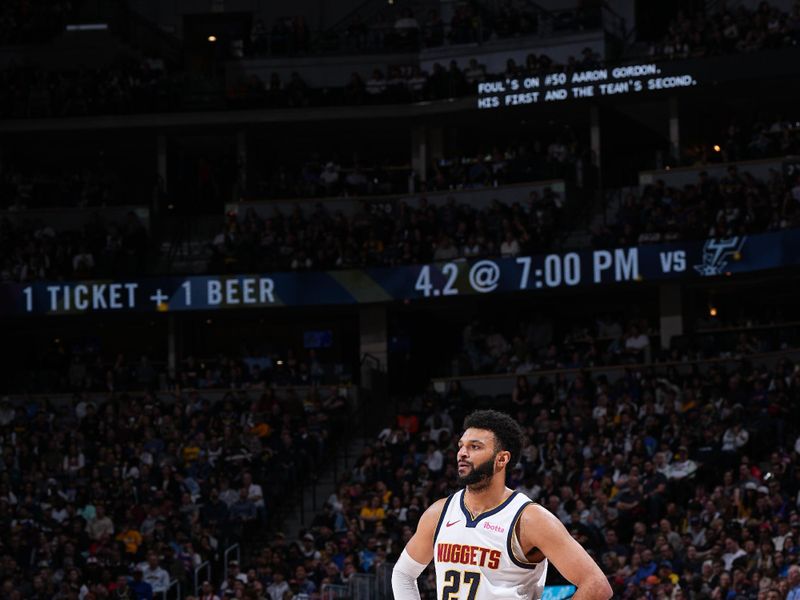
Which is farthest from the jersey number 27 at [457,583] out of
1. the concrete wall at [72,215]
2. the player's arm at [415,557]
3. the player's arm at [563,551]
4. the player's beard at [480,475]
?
the concrete wall at [72,215]

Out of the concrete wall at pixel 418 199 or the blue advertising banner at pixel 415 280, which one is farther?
the concrete wall at pixel 418 199

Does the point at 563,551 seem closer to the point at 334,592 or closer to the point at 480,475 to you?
the point at 480,475

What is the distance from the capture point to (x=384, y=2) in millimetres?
42625

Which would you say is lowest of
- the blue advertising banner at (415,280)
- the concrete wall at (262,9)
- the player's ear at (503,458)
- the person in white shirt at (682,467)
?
the person in white shirt at (682,467)

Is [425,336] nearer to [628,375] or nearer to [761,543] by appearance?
[628,375]

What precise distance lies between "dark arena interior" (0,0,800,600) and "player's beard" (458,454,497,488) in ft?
40.6

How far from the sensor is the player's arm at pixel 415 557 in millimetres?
7668

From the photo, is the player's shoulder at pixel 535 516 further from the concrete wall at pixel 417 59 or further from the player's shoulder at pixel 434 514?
the concrete wall at pixel 417 59

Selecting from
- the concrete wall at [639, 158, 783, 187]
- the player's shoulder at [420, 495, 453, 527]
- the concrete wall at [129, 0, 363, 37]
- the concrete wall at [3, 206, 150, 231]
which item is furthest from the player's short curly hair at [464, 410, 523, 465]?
the concrete wall at [129, 0, 363, 37]

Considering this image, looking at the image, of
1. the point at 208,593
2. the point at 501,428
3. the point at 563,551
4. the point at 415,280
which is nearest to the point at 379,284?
the point at 415,280

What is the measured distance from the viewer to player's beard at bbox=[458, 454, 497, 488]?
24.2 feet

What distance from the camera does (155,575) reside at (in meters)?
24.8

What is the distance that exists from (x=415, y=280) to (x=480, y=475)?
27.1 metres

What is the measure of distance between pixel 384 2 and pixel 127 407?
51.9 feet
